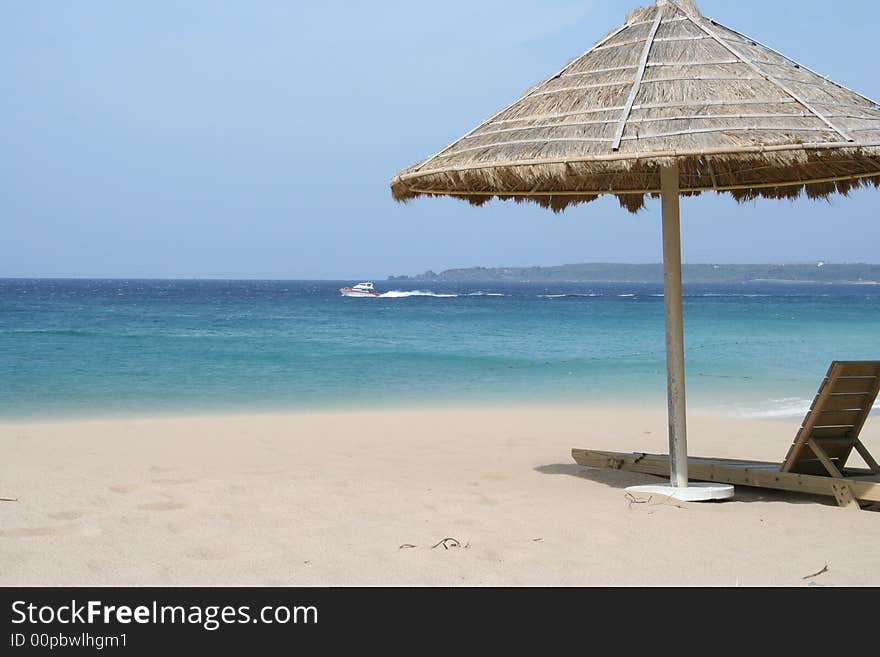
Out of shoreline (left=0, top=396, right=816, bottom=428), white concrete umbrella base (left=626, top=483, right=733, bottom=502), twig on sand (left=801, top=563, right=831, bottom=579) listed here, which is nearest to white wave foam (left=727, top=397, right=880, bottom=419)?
shoreline (left=0, top=396, right=816, bottom=428)

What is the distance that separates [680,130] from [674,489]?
189 cm

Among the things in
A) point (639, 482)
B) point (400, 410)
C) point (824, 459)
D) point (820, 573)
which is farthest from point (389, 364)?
point (820, 573)

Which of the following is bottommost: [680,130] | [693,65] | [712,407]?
[712,407]

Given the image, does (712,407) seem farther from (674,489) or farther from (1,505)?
(1,505)

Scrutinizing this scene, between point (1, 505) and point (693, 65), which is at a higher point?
point (693, 65)

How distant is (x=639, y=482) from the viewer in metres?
5.75

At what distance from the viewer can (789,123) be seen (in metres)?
4.51

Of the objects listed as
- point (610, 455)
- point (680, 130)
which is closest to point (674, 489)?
point (610, 455)

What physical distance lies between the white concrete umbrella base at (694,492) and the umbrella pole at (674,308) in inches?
2.6

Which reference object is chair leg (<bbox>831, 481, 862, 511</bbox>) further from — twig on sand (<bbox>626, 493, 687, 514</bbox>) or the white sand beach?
twig on sand (<bbox>626, 493, 687, 514</bbox>)

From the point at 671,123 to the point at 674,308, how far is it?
1.03m

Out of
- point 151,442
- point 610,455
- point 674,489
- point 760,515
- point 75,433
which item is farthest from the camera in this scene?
point 75,433

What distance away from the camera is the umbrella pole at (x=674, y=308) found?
5.14 metres

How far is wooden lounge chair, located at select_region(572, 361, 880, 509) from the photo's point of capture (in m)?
4.97
